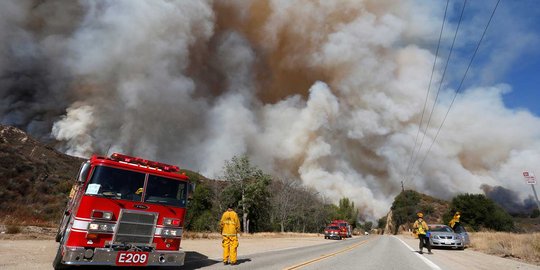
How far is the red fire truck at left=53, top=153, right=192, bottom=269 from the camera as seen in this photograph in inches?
286

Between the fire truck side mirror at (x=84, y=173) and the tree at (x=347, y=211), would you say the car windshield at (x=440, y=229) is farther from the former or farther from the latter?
the tree at (x=347, y=211)

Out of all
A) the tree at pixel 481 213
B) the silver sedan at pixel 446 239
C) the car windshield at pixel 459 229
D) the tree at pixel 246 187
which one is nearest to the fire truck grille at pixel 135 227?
the silver sedan at pixel 446 239

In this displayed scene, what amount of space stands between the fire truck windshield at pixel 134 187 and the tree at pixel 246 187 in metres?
47.6

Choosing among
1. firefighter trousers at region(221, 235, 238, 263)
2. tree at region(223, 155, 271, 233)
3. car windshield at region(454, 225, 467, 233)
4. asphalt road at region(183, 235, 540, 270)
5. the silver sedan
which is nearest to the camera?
asphalt road at region(183, 235, 540, 270)

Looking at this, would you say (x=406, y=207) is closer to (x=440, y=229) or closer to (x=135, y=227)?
(x=440, y=229)

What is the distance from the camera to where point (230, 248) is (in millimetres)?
10594

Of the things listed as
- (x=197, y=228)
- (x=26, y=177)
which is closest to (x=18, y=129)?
(x=26, y=177)

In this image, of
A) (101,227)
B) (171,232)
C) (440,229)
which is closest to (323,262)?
(171,232)

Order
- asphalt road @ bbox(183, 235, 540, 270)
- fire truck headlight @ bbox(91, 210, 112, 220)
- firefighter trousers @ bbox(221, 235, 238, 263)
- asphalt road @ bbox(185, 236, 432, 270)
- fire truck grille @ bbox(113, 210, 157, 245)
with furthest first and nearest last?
1. firefighter trousers @ bbox(221, 235, 238, 263)
2. asphalt road @ bbox(183, 235, 540, 270)
3. asphalt road @ bbox(185, 236, 432, 270)
4. fire truck grille @ bbox(113, 210, 157, 245)
5. fire truck headlight @ bbox(91, 210, 112, 220)

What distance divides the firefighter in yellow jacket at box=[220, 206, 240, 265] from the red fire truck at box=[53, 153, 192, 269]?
7.67ft

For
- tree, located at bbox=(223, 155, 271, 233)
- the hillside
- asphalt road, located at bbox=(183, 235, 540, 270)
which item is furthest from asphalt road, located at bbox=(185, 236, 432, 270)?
tree, located at bbox=(223, 155, 271, 233)

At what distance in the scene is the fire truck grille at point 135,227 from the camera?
25.2ft

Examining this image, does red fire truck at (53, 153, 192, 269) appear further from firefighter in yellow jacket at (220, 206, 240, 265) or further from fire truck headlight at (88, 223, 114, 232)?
firefighter in yellow jacket at (220, 206, 240, 265)

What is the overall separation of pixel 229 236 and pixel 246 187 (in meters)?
46.2
